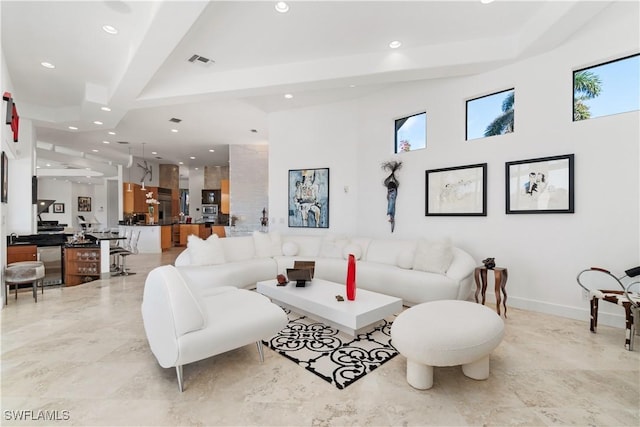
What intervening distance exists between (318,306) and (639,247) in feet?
11.4

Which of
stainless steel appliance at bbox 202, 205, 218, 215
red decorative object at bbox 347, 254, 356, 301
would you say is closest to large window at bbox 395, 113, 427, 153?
red decorative object at bbox 347, 254, 356, 301

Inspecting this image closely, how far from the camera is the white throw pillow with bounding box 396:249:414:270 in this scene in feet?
13.7

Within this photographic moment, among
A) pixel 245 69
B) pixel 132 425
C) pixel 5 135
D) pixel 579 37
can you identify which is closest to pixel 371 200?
pixel 245 69

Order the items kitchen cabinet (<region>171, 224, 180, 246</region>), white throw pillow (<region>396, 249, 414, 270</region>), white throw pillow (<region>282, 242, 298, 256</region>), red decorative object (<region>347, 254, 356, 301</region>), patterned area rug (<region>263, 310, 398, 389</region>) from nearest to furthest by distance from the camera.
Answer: patterned area rug (<region>263, 310, 398, 389</region>) < red decorative object (<region>347, 254, 356, 301</region>) < white throw pillow (<region>396, 249, 414, 270</region>) < white throw pillow (<region>282, 242, 298, 256</region>) < kitchen cabinet (<region>171, 224, 180, 246</region>)

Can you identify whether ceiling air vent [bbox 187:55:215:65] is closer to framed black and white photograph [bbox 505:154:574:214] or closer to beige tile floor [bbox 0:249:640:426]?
beige tile floor [bbox 0:249:640:426]

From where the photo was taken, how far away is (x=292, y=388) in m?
2.10

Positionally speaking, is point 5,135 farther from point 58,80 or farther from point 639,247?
point 639,247

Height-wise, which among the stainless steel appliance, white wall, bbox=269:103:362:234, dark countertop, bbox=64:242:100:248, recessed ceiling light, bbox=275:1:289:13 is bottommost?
dark countertop, bbox=64:242:100:248

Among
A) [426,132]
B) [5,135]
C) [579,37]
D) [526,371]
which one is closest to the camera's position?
[526,371]

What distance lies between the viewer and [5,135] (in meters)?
3.89

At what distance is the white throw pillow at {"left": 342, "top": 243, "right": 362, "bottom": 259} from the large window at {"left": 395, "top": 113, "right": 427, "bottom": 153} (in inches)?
74.4

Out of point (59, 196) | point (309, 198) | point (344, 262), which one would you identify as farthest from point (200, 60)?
point (59, 196)

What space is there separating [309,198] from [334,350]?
3.73 meters

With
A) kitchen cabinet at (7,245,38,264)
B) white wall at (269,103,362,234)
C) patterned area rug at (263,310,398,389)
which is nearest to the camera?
patterned area rug at (263,310,398,389)
